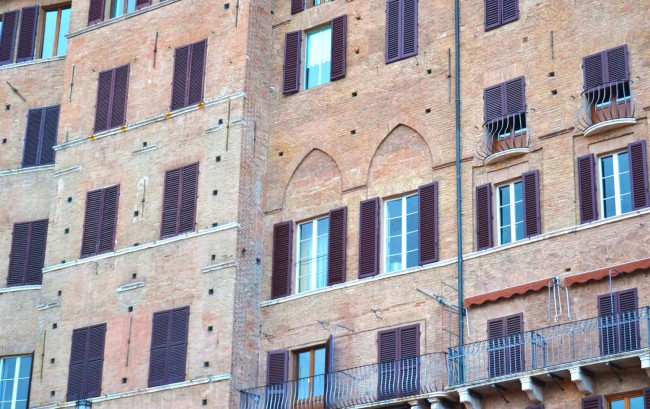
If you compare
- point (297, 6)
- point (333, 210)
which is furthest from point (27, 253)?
point (297, 6)

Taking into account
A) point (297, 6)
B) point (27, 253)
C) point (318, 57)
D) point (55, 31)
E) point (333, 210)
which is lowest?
point (333, 210)

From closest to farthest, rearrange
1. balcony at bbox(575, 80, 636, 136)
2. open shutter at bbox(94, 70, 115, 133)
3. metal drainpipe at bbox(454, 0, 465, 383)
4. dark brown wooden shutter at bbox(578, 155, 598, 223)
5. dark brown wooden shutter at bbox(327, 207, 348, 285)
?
1. dark brown wooden shutter at bbox(578, 155, 598, 223)
2. balcony at bbox(575, 80, 636, 136)
3. metal drainpipe at bbox(454, 0, 465, 383)
4. dark brown wooden shutter at bbox(327, 207, 348, 285)
5. open shutter at bbox(94, 70, 115, 133)

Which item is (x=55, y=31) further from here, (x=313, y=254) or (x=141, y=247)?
(x=313, y=254)

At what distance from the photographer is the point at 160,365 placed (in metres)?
31.4

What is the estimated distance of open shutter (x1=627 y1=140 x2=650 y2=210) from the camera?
27.0 metres

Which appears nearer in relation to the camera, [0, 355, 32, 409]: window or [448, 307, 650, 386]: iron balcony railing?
[448, 307, 650, 386]: iron balcony railing

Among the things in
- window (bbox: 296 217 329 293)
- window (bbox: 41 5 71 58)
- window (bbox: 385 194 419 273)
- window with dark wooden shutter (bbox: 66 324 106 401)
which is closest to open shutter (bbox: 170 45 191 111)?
window (bbox: 296 217 329 293)

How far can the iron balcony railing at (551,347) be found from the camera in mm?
26094

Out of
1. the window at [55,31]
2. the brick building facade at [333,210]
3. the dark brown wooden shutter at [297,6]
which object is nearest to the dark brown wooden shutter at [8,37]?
the window at [55,31]

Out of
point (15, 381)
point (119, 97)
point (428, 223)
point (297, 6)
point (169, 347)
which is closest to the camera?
point (428, 223)

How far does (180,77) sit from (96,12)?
12.2 ft

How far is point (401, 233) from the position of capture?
100 feet

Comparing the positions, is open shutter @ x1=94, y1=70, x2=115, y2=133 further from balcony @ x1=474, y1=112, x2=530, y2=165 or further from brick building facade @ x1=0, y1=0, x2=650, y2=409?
balcony @ x1=474, y1=112, x2=530, y2=165

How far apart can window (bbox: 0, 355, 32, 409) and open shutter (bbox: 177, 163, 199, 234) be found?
17.1 feet
